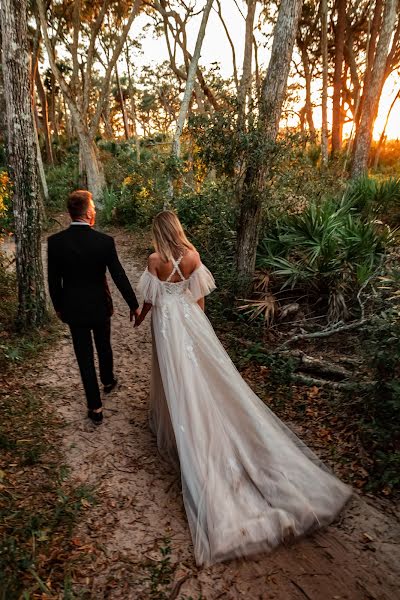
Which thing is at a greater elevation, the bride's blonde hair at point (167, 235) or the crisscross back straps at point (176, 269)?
the bride's blonde hair at point (167, 235)

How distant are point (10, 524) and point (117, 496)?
32.3 inches

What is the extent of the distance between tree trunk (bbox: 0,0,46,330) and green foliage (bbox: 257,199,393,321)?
11.9ft

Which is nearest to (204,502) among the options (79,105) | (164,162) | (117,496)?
(117,496)

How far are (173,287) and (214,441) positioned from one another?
132 centimetres

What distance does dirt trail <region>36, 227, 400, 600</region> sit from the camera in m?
2.49

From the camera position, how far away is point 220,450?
10.2 ft

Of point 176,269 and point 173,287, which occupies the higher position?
point 176,269

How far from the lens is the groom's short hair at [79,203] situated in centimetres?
353

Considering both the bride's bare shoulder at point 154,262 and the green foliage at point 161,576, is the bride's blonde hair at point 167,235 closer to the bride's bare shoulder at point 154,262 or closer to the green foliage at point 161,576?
the bride's bare shoulder at point 154,262

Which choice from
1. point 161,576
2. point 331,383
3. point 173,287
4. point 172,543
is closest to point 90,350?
point 173,287

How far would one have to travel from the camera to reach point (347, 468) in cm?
364

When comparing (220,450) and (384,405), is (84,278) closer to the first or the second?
(220,450)

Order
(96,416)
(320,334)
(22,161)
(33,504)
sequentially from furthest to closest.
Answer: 1. (320,334)
2. (22,161)
3. (96,416)
4. (33,504)

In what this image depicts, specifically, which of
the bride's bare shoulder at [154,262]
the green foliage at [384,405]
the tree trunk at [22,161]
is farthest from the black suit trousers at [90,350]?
the green foliage at [384,405]
